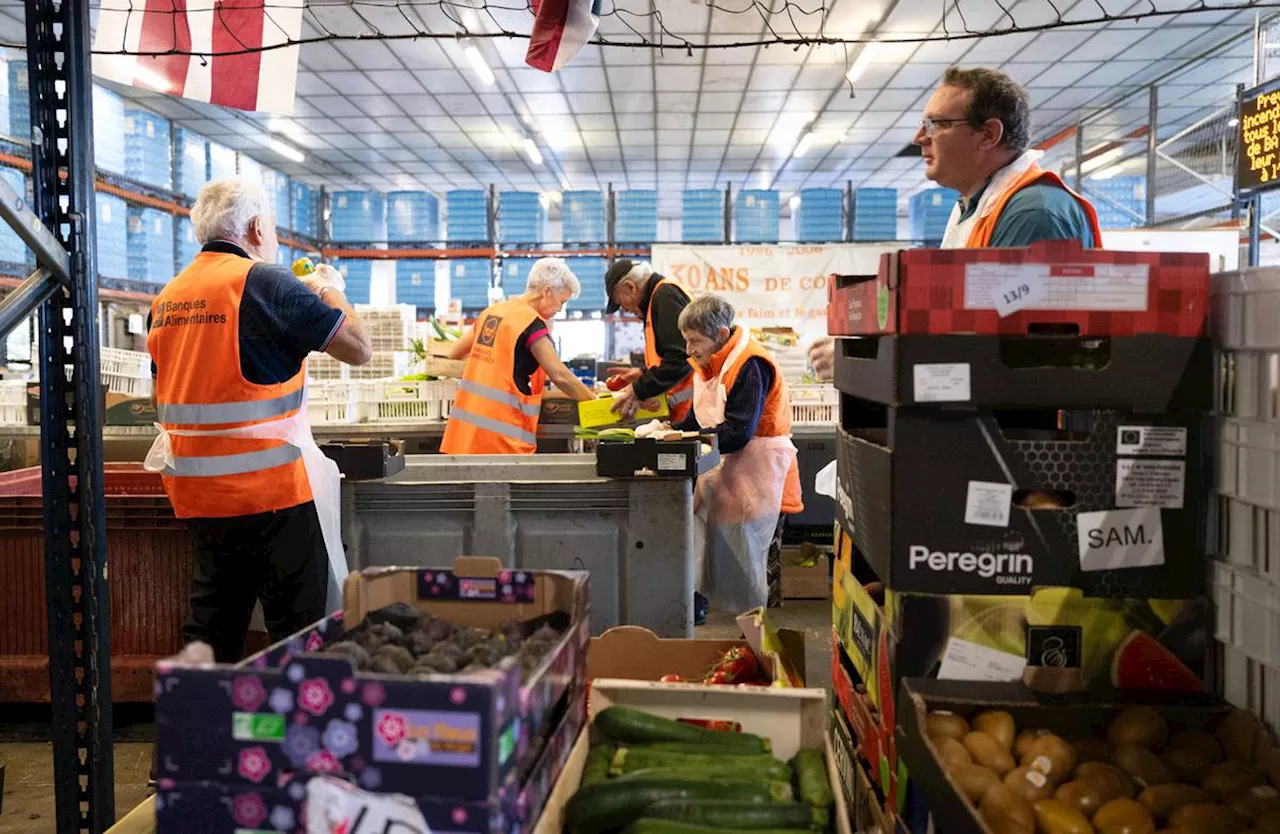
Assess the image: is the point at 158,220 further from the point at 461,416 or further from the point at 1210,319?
the point at 1210,319

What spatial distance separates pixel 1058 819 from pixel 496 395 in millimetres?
3713

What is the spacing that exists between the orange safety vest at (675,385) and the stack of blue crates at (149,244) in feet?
22.4

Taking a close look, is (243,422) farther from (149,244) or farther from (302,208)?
(302,208)

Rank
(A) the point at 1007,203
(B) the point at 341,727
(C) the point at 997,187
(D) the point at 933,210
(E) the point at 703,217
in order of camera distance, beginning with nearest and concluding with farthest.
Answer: (B) the point at 341,727
(A) the point at 1007,203
(C) the point at 997,187
(D) the point at 933,210
(E) the point at 703,217

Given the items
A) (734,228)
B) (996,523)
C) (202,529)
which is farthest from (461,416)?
(734,228)

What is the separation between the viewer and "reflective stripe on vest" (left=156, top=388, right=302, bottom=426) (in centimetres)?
276

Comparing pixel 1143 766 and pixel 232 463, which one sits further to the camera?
pixel 232 463

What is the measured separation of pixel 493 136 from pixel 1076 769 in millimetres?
12686

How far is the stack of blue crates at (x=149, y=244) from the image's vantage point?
9.70 metres

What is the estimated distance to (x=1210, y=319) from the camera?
1.66 m

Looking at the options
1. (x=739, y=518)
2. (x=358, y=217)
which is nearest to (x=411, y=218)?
(x=358, y=217)

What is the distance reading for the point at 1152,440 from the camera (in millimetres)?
1627

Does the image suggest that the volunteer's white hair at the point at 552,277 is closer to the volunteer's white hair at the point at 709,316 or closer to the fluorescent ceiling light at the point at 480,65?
the volunteer's white hair at the point at 709,316

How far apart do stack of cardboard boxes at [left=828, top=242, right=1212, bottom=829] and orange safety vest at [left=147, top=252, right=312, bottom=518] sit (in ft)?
6.22
